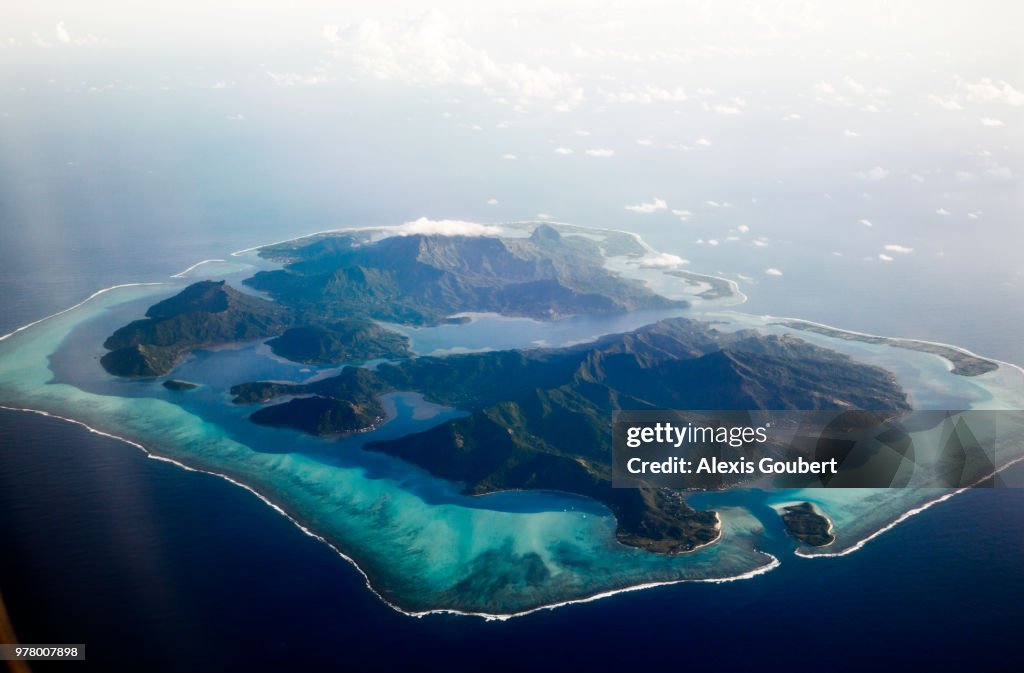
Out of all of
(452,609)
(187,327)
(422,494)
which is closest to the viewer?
(452,609)

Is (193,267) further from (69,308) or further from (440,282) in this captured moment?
(440,282)

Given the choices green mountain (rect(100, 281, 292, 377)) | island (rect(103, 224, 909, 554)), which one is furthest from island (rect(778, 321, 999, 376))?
green mountain (rect(100, 281, 292, 377))

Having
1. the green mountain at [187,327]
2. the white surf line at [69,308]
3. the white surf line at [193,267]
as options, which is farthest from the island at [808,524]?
the white surf line at [193,267]

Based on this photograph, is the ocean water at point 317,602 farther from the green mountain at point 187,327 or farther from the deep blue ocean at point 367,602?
the green mountain at point 187,327

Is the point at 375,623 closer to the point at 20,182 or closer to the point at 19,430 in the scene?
the point at 19,430

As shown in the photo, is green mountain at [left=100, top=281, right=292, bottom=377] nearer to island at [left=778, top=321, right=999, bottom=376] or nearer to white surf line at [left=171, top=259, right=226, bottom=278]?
white surf line at [left=171, top=259, right=226, bottom=278]

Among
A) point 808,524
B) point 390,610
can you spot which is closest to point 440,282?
point 808,524

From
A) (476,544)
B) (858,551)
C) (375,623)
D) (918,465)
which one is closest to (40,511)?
(375,623)

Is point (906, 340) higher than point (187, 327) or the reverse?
the reverse
